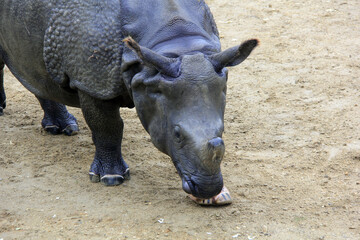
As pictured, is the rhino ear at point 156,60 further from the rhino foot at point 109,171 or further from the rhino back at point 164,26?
the rhino foot at point 109,171

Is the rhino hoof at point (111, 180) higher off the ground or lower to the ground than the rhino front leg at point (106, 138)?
lower

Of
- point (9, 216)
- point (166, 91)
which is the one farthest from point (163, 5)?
point (9, 216)

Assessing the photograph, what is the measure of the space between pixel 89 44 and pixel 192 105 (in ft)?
3.44

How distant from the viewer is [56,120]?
20.8 feet

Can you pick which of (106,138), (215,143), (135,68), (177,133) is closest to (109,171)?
(106,138)

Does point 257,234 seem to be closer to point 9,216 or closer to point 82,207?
point 82,207

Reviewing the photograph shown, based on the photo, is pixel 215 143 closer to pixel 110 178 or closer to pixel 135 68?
pixel 135 68

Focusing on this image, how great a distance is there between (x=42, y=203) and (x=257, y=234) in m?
1.85

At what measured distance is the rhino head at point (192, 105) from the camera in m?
3.99

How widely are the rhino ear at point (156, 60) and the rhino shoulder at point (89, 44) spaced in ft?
1.64

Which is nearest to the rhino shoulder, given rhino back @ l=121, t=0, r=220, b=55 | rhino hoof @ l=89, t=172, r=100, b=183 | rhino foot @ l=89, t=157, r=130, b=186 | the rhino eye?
rhino back @ l=121, t=0, r=220, b=55

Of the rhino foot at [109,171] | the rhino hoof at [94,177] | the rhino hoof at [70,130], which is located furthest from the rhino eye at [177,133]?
the rhino hoof at [70,130]

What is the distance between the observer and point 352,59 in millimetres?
7586

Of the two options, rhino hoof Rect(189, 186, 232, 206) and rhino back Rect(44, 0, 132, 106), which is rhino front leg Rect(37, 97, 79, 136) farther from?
rhino hoof Rect(189, 186, 232, 206)
